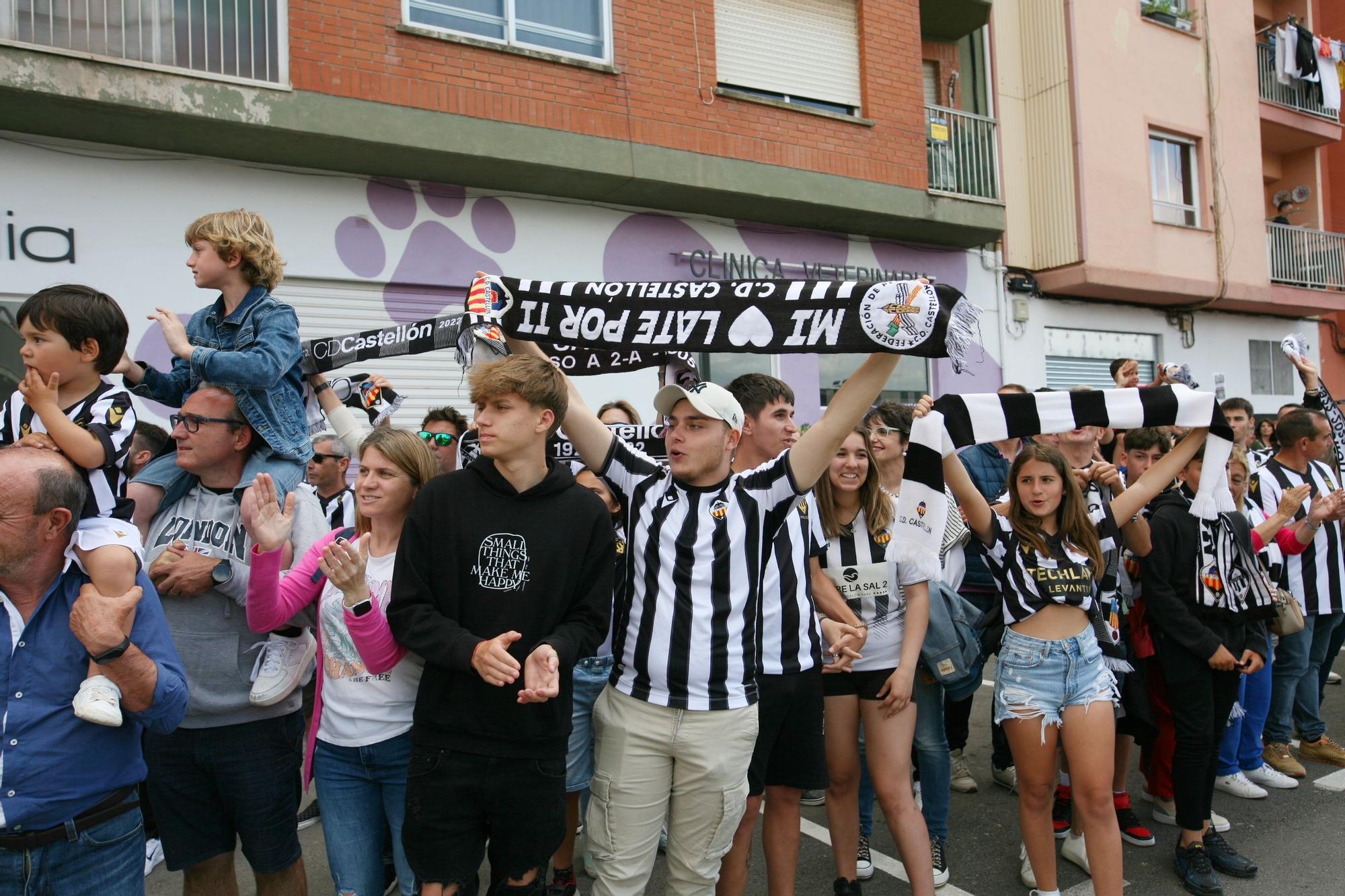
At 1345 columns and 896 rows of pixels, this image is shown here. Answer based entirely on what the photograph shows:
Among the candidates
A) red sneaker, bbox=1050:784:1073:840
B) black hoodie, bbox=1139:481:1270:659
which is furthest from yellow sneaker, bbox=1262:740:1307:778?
red sneaker, bbox=1050:784:1073:840

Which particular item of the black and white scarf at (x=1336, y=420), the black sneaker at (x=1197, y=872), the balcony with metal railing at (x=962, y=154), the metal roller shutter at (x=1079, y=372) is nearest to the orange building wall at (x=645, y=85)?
the balcony with metal railing at (x=962, y=154)

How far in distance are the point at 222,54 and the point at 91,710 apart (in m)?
7.56

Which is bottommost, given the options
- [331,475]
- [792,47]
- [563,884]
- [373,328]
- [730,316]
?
[563,884]

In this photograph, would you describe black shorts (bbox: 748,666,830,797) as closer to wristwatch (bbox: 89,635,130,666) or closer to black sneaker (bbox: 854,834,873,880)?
black sneaker (bbox: 854,834,873,880)

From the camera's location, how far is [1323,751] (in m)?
5.60

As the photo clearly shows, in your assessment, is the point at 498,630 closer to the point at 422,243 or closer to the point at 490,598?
the point at 490,598

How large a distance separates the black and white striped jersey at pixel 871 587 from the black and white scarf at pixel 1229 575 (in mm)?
1691

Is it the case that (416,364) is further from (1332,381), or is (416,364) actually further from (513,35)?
(1332,381)

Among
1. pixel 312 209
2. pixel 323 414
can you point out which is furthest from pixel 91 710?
pixel 312 209

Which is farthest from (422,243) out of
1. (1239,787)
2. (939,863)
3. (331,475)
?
(1239,787)

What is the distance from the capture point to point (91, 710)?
7.02ft

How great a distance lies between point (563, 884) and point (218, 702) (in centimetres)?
182

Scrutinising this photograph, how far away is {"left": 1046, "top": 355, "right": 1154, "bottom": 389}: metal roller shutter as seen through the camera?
13.8 m

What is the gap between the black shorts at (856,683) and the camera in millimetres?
3713
